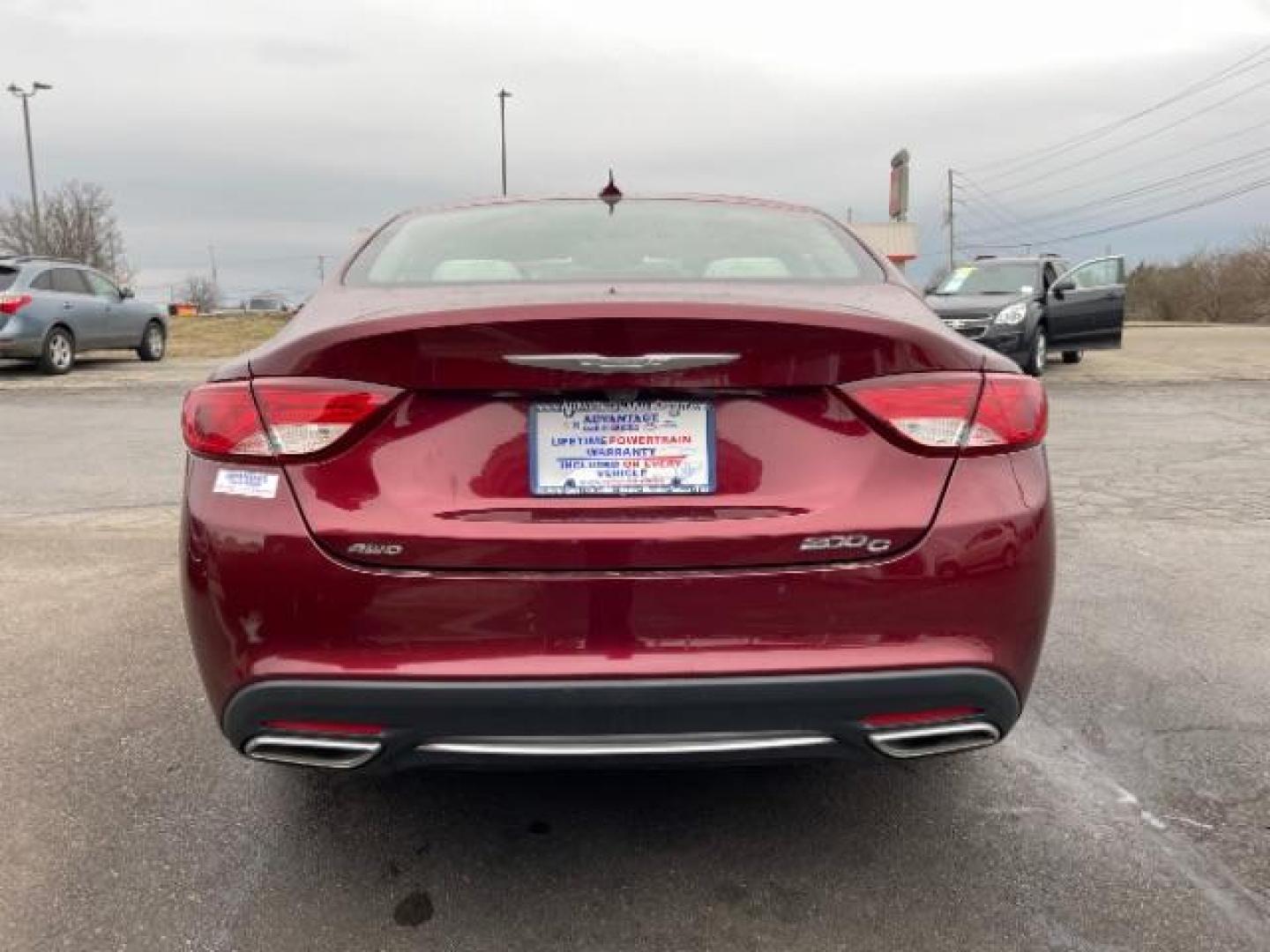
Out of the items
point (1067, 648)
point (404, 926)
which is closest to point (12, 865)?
point (404, 926)

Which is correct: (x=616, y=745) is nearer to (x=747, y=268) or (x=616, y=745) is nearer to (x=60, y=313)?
(x=747, y=268)

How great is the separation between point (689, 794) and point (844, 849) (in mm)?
463

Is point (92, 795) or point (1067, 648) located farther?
point (1067, 648)

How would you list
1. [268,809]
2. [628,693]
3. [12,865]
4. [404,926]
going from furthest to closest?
[268,809] < [12,865] < [404,926] < [628,693]

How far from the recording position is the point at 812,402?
2.12m

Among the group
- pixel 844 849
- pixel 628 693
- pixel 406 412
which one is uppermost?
pixel 406 412

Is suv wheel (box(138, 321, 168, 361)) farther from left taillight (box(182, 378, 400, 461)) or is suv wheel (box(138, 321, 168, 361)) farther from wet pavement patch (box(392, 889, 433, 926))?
wet pavement patch (box(392, 889, 433, 926))

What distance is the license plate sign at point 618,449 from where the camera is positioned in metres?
2.07

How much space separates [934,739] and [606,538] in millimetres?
813

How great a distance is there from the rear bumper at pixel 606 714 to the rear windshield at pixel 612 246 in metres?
0.96

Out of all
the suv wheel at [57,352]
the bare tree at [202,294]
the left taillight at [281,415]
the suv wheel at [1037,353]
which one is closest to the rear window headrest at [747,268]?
the left taillight at [281,415]

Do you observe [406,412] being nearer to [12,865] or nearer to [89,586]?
[12,865]

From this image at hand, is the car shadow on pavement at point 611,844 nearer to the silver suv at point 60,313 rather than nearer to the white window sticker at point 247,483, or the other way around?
the white window sticker at point 247,483

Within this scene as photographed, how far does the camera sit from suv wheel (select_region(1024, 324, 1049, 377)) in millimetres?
13773
